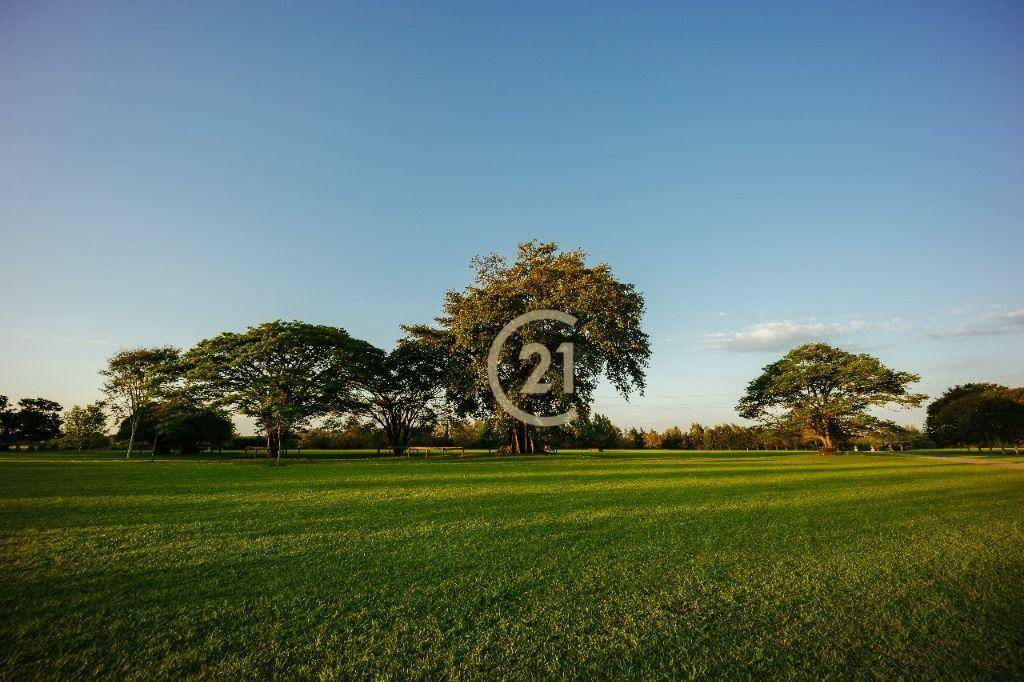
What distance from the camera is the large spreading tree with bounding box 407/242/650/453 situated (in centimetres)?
2531

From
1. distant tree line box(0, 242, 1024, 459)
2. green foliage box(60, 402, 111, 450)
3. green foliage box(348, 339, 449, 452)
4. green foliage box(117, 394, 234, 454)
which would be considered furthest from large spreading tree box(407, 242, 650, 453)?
green foliage box(60, 402, 111, 450)

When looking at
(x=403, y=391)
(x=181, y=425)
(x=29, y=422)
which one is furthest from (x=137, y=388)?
(x=29, y=422)

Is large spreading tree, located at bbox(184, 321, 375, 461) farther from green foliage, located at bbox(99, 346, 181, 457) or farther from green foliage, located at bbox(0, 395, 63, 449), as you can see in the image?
green foliage, located at bbox(0, 395, 63, 449)

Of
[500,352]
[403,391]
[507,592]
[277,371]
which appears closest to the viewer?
[507,592]

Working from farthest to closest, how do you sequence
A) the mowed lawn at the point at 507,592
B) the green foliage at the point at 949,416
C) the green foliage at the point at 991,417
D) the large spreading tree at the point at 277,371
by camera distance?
the green foliage at the point at 949,416 < the green foliage at the point at 991,417 < the large spreading tree at the point at 277,371 < the mowed lawn at the point at 507,592

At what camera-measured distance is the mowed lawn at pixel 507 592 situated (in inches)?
101

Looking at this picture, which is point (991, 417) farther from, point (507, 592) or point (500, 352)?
point (507, 592)

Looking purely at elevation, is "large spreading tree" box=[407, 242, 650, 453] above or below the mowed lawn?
above

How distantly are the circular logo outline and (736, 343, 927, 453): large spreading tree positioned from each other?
94.0 ft

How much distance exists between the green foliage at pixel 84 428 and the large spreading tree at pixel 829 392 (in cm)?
6493

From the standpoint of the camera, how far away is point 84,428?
4028 centimetres

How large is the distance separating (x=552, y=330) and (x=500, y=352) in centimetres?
353

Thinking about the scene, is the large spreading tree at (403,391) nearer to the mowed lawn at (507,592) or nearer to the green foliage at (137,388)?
the green foliage at (137,388)

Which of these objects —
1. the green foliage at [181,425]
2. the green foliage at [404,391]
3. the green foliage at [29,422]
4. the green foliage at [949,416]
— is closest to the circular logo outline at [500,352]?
the green foliage at [404,391]
